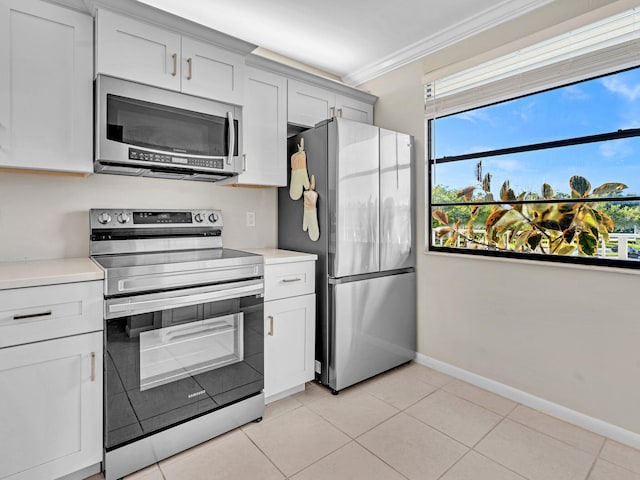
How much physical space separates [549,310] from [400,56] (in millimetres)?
2217

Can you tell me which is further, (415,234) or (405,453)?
(415,234)

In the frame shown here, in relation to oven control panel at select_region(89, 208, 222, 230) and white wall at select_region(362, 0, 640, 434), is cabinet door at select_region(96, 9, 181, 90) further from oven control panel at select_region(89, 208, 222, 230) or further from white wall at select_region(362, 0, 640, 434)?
white wall at select_region(362, 0, 640, 434)

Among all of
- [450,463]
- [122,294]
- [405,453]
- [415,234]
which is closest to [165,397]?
[122,294]

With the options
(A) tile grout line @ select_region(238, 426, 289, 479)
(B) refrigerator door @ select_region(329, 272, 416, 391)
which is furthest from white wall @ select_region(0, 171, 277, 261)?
(A) tile grout line @ select_region(238, 426, 289, 479)

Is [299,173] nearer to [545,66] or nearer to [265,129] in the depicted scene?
[265,129]

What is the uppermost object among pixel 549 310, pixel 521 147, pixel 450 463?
pixel 521 147

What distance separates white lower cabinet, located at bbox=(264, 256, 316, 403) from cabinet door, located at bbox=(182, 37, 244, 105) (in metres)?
1.04

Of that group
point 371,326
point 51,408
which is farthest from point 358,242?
point 51,408

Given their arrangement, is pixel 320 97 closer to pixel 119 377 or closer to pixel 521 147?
pixel 521 147

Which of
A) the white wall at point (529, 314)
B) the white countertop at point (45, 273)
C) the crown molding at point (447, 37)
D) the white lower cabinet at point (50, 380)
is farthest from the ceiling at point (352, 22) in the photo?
the white lower cabinet at point (50, 380)

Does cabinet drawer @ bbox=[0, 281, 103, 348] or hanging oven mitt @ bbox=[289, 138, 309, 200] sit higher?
hanging oven mitt @ bbox=[289, 138, 309, 200]

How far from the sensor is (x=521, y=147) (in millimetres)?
2348

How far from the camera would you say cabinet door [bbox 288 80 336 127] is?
8.73 ft

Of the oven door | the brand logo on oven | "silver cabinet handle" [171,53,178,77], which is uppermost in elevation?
"silver cabinet handle" [171,53,178,77]
